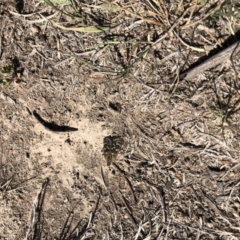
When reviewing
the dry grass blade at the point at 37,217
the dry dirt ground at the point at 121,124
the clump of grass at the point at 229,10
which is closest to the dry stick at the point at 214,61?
the dry dirt ground at the point at 121,124

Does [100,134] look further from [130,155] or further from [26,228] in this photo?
[26,228]

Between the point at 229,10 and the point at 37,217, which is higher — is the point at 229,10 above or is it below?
above

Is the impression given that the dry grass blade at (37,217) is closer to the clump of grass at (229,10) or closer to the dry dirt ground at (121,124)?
the dry dirt ground at (121,124)

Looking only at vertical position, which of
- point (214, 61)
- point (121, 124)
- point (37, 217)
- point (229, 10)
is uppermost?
point (229, 10)

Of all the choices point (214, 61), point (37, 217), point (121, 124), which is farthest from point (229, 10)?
point (37, 217)

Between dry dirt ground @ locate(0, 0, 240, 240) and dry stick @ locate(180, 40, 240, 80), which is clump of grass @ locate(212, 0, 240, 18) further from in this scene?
dry stick @ locate(180, 40, 240, 80)

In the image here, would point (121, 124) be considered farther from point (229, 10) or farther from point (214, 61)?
point (229, 10)
